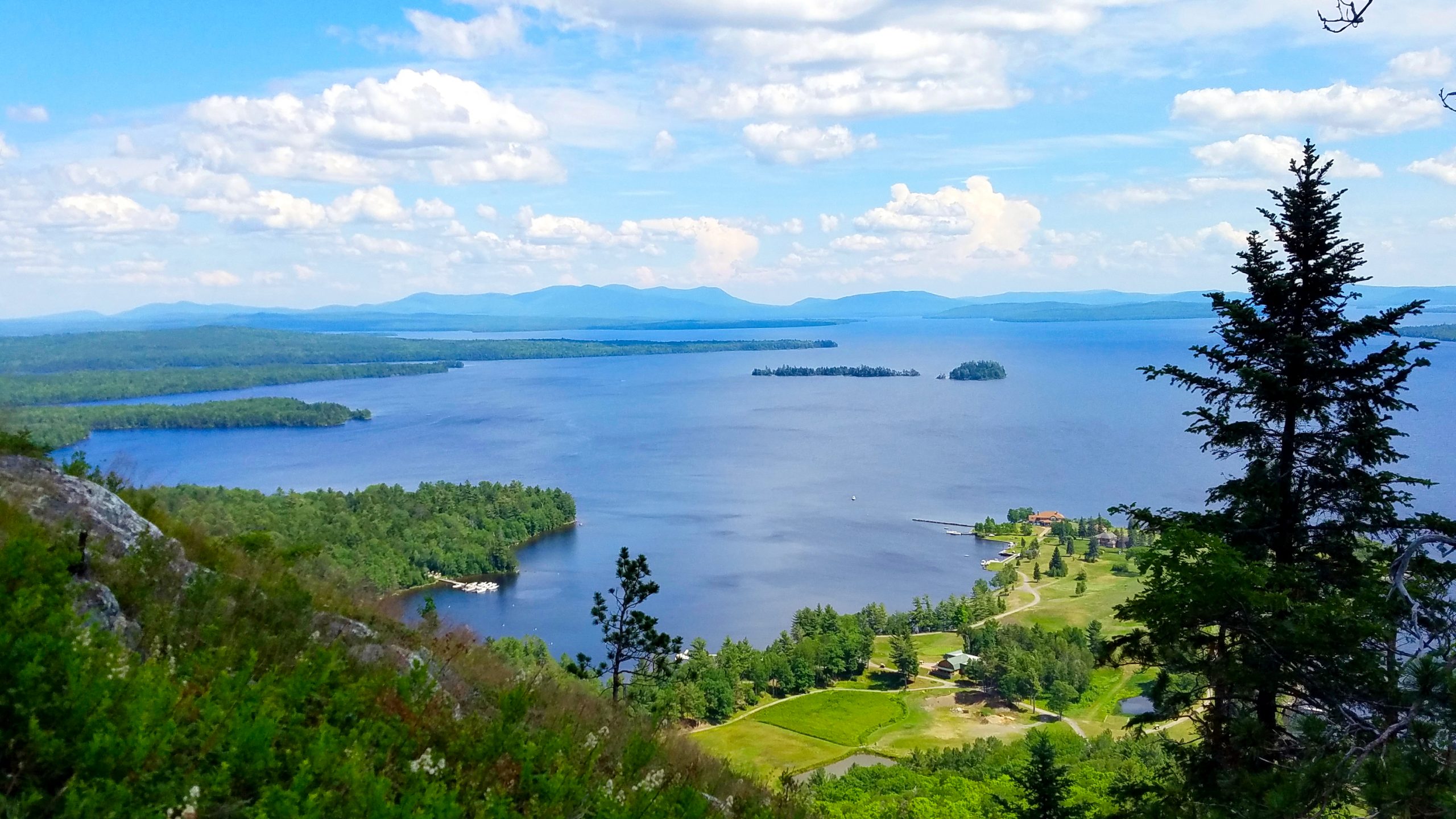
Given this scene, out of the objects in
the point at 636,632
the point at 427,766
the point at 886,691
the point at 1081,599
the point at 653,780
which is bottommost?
the point at 886,691

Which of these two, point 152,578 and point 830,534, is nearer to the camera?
point 152,578

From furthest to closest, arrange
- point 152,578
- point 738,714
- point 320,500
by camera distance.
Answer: point 320,500 < point 738,714 < point 152,578

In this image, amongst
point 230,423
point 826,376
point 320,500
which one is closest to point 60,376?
point 230,423

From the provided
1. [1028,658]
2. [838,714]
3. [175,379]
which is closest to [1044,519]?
[1028,658]

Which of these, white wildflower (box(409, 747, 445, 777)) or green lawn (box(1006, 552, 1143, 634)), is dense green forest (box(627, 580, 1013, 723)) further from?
white wildflower (box(409, 747, 445, 777))

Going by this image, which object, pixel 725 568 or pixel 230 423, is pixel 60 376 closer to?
pixel 230 423

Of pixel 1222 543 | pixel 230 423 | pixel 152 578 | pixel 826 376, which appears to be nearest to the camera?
pixel 152 578

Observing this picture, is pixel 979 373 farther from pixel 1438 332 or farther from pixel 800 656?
pixel 800 656
